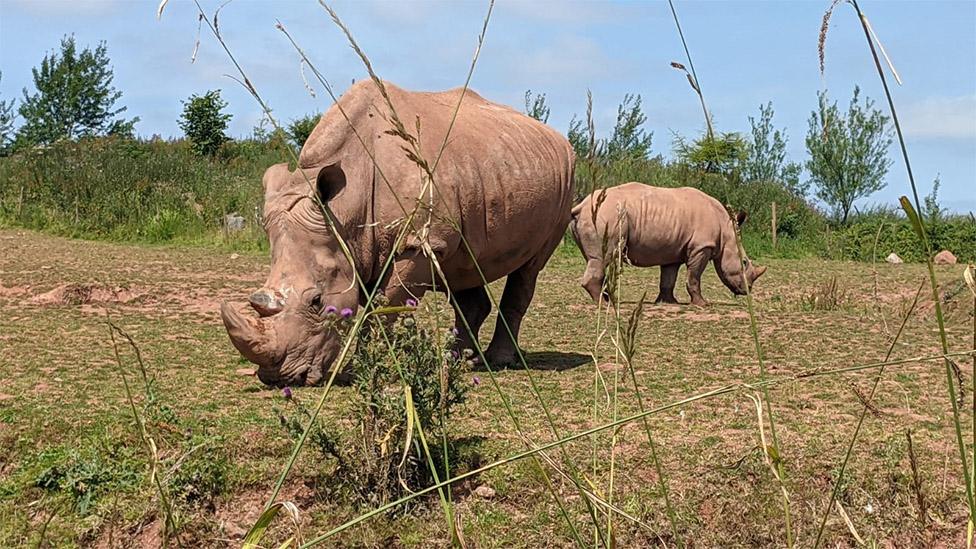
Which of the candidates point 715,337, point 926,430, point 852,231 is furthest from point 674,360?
point 852,231

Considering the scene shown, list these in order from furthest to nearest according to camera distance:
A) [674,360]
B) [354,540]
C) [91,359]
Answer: [674,360]
[91,359]
[354,540]

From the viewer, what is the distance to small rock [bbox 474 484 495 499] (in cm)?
424

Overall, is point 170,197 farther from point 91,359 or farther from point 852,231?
point 852,231

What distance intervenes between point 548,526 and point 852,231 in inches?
706

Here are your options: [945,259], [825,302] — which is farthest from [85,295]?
[945,259]

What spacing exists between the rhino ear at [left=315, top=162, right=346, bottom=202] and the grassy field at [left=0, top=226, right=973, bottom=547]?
1.01 metres

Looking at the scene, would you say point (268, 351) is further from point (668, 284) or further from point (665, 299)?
point (668, 284)

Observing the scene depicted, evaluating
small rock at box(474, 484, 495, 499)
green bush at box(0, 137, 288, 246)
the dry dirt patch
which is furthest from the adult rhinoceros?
green bush at box(0, 137, 288, 246)

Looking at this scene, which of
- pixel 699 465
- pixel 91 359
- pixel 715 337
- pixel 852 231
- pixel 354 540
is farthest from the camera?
pixel 852 231

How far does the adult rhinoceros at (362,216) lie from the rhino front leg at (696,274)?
5.51m

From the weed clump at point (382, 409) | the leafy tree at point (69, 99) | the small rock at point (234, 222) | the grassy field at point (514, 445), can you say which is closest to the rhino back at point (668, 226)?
the grassy field at point (514, 445)

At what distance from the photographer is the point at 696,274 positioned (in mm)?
11648

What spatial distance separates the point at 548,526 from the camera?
4.02 metres

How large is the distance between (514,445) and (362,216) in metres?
1.67
